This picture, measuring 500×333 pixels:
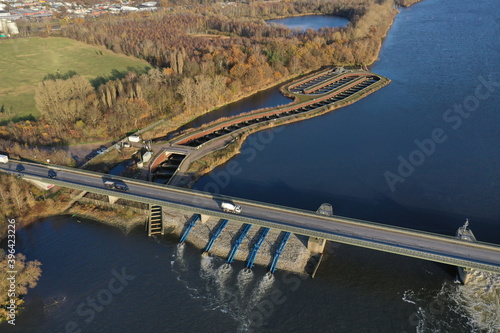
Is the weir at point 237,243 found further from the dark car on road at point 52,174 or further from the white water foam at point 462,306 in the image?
the dark car on road at point 52,174

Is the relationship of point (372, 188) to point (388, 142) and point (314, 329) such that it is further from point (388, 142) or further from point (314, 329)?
point (314, 329)

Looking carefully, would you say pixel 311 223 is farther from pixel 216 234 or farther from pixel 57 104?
pixel 57 104

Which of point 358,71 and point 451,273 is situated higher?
point 358,71

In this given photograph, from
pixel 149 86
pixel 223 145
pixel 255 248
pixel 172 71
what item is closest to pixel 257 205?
pixel 255 248

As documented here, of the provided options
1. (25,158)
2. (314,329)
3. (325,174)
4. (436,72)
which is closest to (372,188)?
(325,174)

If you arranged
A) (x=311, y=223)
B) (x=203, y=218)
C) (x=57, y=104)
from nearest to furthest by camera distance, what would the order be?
(x=311, y=223)
(x=203, y=218)
(x=57, y=104)
